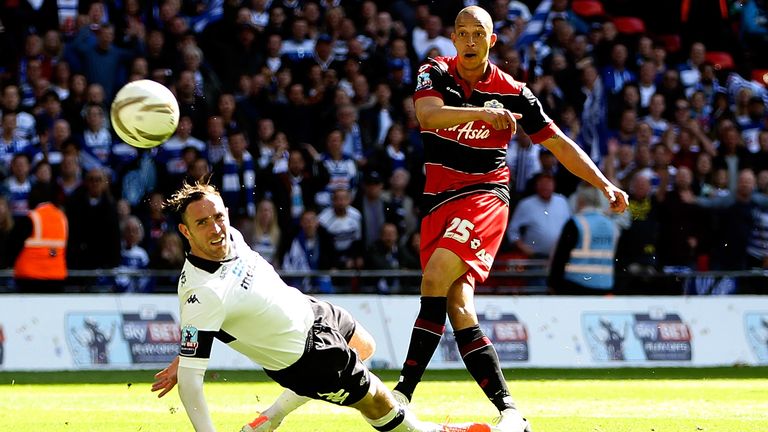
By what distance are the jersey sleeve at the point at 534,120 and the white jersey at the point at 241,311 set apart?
2230mm

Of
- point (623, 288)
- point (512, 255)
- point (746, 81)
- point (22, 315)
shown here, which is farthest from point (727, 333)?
point (22, 315)

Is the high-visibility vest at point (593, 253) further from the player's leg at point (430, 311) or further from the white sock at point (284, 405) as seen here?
the white sock at point (284, 405)

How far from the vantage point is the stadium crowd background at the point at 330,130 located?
1619 centimetres

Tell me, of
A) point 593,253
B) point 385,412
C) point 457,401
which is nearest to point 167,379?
point 385,412

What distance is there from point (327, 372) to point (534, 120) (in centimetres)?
252

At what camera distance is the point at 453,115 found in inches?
314

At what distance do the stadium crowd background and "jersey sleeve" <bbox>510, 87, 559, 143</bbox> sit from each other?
7.26 meters

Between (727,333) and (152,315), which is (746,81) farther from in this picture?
(152,315)

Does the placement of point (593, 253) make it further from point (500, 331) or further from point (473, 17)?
point (473, 17)

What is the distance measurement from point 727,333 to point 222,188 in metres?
6.49

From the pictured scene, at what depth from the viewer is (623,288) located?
16.0 metres

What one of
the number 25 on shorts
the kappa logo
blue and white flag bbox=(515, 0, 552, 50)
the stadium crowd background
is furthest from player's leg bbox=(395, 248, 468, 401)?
blue and white flag bbox=(515, 0, 552, 50)

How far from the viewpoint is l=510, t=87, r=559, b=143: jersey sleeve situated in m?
8.59

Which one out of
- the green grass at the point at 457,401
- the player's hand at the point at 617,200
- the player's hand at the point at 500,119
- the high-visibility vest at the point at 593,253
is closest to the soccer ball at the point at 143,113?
the green grass at the point at 457,401
